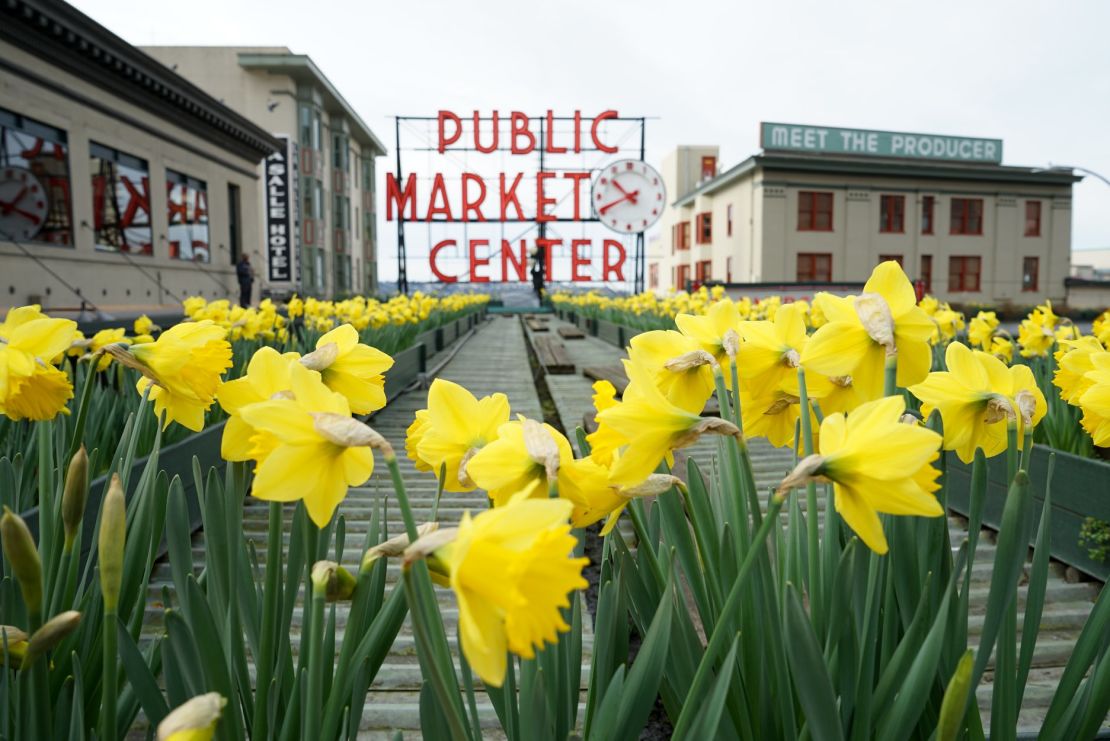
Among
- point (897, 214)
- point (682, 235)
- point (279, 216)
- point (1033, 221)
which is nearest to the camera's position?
point (279, 216)

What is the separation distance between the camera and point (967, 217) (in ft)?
94.6

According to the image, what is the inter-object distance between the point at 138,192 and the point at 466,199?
13378 mm

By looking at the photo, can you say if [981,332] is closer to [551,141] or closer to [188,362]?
[188,362]

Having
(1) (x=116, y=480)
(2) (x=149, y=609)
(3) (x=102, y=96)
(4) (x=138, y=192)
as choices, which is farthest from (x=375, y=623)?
(4) (x=138, y=192)

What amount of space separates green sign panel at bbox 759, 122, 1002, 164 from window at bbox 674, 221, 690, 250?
24.5 feet

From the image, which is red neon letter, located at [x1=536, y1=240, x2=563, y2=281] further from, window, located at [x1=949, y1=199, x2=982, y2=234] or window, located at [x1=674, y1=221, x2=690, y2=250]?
window, located at [x1=949, y1=199, x2=982, y2=234]

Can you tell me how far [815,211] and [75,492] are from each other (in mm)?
28841

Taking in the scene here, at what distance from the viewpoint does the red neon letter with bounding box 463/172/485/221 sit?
2634 centimetres

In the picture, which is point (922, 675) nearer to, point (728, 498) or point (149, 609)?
point (728, 498)

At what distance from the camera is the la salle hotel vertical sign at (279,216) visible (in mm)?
22906

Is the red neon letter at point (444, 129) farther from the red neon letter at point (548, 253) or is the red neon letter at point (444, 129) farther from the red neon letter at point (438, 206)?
the red neon letter at point (548, 253)

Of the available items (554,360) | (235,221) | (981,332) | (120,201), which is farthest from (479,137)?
(981,332)

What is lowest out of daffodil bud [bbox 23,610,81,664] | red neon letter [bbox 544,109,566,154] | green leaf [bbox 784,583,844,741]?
green leaf [bbox 784,583,844,741]

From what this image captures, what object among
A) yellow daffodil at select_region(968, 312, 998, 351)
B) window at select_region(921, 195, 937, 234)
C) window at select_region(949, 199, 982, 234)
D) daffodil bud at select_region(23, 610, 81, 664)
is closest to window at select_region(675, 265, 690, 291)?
window at select_region(921, 195, 937, 234)
